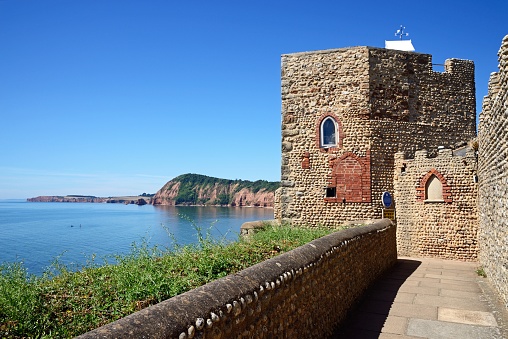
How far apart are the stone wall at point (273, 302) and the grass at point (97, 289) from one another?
870 millimetres

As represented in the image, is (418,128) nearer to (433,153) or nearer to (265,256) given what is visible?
(433,153)

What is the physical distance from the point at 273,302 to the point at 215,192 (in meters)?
148

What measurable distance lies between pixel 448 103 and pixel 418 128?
5.49 ft

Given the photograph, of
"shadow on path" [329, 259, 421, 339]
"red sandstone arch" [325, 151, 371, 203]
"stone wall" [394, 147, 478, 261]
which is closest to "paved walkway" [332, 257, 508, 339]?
"shadow on path" [329, 259, 421, 339]

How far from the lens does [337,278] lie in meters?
6.55

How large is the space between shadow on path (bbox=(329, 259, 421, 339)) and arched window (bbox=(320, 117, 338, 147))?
6.36m

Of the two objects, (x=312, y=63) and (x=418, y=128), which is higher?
(x=312, y=63)

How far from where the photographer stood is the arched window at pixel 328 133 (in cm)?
1617

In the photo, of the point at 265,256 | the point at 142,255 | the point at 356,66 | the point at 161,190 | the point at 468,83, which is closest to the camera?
the point at 142,255

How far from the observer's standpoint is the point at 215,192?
495ft

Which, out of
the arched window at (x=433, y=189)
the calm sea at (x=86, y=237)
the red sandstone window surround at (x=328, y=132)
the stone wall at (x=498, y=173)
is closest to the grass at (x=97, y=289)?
the calm sea at (x=86, y=237)

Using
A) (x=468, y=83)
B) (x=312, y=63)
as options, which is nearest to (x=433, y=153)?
(x=468, y=83)

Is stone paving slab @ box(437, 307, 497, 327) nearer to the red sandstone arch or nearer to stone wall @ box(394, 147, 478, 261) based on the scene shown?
stone wall @ box(394, 147, 478, 261)

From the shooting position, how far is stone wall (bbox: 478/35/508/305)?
711cm
